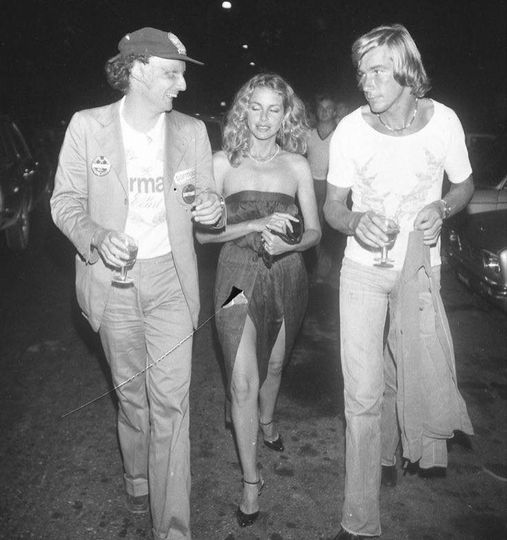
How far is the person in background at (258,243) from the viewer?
3404 millimetres

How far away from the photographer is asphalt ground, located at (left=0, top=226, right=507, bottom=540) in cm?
333

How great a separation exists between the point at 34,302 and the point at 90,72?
41.8ft

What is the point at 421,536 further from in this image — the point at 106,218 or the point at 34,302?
the point at 34,302

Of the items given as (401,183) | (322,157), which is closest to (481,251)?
(322,157)

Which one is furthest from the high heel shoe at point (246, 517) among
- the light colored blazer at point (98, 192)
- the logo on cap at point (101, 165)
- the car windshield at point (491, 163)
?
the car windshield at point (491, 163)

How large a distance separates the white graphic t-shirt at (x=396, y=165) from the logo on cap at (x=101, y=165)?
1.17 m

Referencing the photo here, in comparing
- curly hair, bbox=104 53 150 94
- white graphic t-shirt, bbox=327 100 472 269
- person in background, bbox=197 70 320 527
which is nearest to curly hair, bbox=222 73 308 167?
person in background, bbox=197 70 320 527

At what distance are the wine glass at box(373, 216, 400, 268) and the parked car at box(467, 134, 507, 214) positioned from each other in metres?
5.10

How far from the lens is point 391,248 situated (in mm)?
3092

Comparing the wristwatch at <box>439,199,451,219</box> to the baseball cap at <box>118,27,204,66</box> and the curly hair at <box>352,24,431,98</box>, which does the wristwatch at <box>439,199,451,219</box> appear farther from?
the baseball cap at <box>118,27,204,66</box>

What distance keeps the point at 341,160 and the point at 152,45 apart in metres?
1.10

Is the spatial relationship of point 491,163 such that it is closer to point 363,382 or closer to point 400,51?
point 400,51

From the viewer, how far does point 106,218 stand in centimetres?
288

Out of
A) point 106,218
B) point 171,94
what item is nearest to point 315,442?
point 106,218
